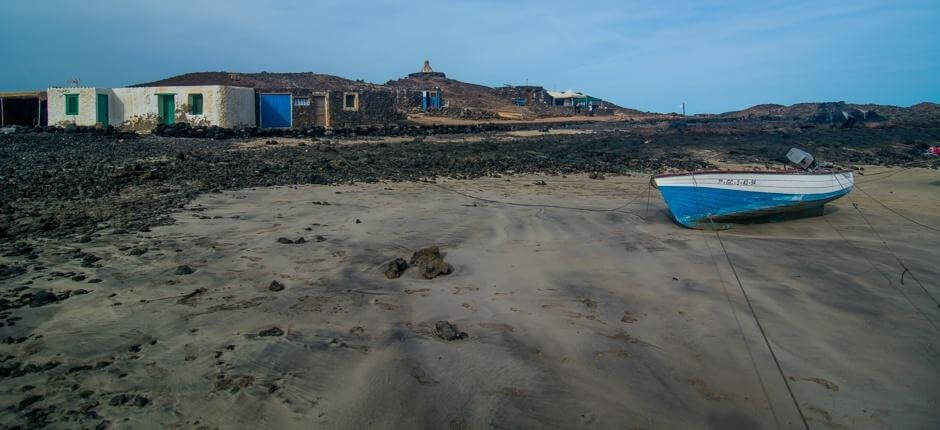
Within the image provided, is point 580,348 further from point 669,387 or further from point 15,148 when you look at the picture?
point 15,148

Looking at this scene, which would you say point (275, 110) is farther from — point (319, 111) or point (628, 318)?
point (628, 318)

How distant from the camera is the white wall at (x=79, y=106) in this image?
26453mm

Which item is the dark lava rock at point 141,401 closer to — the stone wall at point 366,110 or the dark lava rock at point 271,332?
the dark lava rock at point 271,332

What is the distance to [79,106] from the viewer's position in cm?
2688

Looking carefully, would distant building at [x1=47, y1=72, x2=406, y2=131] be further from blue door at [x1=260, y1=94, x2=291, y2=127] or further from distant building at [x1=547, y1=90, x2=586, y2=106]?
distant building at [x1=547, y1=90, x2=586, y2=106]

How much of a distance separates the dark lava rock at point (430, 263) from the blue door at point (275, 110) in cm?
2366

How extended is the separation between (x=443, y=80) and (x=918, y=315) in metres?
58.8

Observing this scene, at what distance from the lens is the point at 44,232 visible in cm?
733

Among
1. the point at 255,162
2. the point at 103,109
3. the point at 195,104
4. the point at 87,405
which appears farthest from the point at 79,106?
the point at 87,405

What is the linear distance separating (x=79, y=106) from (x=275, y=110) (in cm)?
803

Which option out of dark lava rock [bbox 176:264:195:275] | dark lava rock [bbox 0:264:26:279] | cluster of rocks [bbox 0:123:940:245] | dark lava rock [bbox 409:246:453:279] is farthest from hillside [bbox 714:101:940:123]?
dark lava rock [bbox 0:264:26:279]

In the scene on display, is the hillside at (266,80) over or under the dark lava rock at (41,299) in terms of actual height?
over

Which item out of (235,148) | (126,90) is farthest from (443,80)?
(235,148)

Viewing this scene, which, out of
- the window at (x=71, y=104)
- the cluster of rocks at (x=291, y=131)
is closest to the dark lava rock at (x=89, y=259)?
the cluster of rocks at (x=291, y=131)
